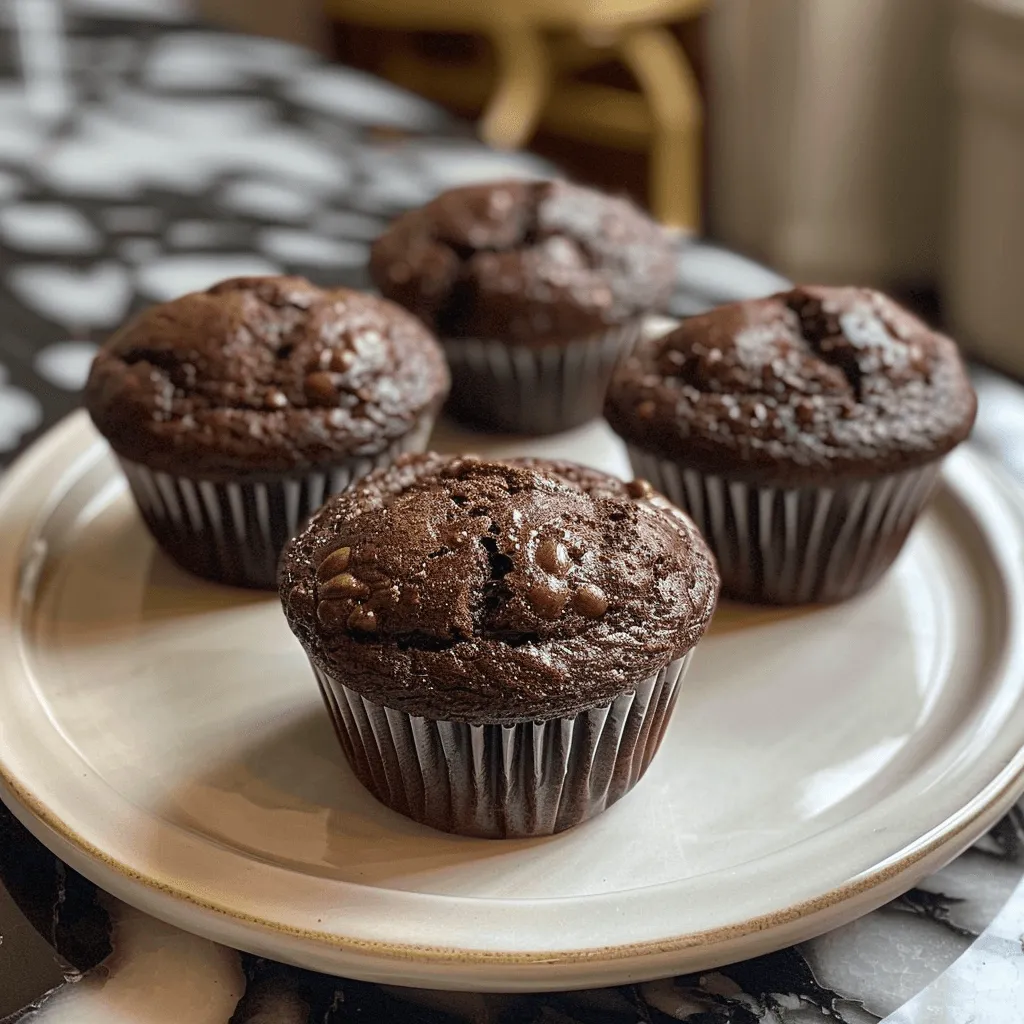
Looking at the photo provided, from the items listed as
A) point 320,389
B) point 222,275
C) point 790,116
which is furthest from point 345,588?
point 790,116

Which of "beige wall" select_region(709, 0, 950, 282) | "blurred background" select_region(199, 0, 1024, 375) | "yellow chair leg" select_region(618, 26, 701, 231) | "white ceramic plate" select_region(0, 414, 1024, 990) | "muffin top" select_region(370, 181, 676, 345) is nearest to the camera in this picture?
"white ceramic plate" select_region(0, 414, 1024, 990)

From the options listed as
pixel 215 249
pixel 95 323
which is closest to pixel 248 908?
pixel 95 323

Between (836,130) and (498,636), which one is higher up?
(498,636)

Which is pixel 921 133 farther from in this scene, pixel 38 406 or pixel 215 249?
pixel 38 406

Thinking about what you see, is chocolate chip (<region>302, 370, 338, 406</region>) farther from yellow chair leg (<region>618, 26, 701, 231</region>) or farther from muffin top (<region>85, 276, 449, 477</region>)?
yellow chair leg (<region>618, 26, 701, 231</region>)

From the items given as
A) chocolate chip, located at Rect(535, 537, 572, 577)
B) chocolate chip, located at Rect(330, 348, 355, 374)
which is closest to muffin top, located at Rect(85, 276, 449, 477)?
chocolate chip, located at Rect(330, 348, 355, 374)

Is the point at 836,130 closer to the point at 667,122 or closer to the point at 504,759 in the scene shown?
the point at 667,122
